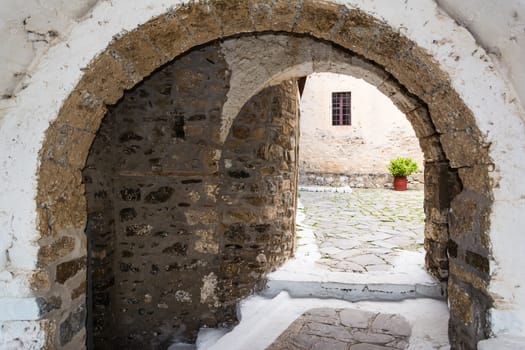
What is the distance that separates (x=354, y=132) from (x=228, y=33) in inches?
487

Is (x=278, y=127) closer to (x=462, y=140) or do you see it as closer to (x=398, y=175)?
(x=462, y=140)

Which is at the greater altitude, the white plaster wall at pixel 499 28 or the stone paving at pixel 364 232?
the white plaster wall at pixel 499 28

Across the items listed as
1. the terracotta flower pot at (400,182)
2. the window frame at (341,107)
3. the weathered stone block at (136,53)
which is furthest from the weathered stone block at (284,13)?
the window frame at (341,107)

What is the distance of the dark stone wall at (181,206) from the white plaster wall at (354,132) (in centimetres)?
1023

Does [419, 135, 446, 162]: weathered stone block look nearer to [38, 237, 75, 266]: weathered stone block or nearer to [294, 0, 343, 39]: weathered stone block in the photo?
[294, 0, 343, 39]: weathered stone block

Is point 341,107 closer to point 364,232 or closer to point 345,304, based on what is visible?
point 364,232

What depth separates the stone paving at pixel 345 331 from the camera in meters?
2.59

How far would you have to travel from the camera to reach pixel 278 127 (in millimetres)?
3504

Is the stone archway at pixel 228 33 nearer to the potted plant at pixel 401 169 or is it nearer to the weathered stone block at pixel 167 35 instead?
the weathered stone block at pixel 167 35

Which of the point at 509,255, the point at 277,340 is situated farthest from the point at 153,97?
the point at 509,255

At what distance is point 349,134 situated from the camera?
13.4 meters

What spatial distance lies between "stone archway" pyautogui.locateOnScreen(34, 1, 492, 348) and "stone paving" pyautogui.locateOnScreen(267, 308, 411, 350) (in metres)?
1.09

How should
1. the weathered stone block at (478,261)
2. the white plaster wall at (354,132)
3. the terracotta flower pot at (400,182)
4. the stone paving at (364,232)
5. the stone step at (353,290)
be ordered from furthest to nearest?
the white plaster wall at (354,132) → the terracotta flower pot at (400,182) → the stone paving at (364,232) → the stone step at (353,290) → the weathered stone block at (478,261)

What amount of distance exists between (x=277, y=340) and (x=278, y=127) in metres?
1.85
